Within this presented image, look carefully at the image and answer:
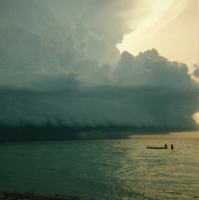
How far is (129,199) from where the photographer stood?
47594 millimetres

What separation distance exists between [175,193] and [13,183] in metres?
28.0

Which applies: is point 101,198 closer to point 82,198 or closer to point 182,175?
point 82,198

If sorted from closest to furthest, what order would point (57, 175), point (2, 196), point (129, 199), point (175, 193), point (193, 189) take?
point (2, 196) < point (129, 199) < point (175, 193) < point (193, 189) < point (57, 175)

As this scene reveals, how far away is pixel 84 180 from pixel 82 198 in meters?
17.5

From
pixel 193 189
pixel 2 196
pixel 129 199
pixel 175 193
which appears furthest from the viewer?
pixel 193 189

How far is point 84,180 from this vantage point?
65125 mm

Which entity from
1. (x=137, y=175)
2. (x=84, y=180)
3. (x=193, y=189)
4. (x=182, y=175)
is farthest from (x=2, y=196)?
(x=182, y=175)

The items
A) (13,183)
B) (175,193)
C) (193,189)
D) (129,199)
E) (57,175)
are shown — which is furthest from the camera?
(57,175)

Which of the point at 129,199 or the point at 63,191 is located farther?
the point at 63,191

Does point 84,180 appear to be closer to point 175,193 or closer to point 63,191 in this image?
point 63,191

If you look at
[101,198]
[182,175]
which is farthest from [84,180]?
[182,175]

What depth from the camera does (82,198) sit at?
47719mm

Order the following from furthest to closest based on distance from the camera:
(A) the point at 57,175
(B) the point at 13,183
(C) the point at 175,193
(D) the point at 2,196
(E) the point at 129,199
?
1. (A) the point at 57,175
2. (B) the point at 13,183
3. (C) the point at 175,193
4. (E) the point at 129,199
5. (D) the point at 2,196

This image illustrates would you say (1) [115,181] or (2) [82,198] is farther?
(1) [115,181]
